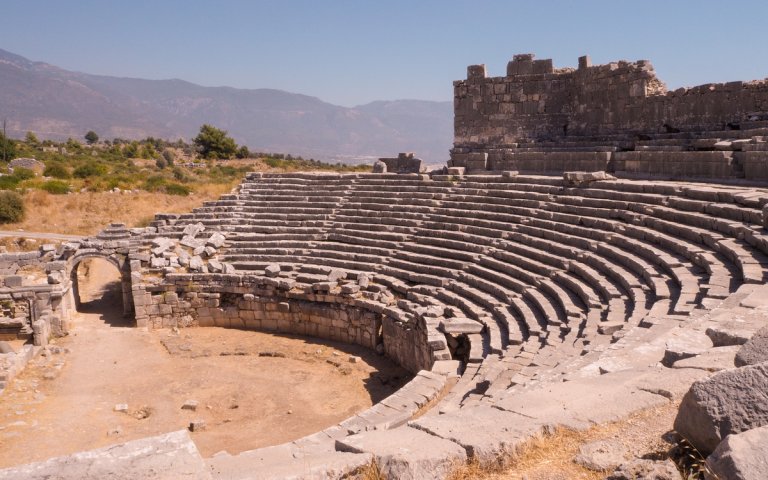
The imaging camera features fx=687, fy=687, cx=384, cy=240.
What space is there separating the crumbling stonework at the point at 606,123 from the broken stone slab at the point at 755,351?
32.4ft

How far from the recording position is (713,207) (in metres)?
12.0

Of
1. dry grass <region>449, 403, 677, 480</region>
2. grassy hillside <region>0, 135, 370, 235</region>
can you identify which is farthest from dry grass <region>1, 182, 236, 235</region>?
dry grass <region>449, 403, 677, 480</region>

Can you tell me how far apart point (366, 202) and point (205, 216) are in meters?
5.12

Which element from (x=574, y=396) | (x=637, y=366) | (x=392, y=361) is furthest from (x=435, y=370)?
(x=574, y=396)

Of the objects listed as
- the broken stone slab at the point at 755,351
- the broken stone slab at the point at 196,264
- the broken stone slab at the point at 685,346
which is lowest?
the broken stone slab at the point at 196,264

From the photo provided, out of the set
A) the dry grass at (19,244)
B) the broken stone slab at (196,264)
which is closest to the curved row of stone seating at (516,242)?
the broken stone slab at (196,264)

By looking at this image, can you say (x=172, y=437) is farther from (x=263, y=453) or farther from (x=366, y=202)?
(x=366, y=202)

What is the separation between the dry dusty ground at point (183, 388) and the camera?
39.5ft

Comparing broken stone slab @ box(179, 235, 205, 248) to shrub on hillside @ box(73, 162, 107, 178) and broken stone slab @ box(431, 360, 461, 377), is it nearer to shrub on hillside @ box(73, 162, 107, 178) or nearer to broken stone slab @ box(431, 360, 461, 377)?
broken stone slab @ box(431, 360, 461, 377)

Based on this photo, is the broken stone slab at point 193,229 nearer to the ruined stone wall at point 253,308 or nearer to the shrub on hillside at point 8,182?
the ruined stone wall at point 253,308

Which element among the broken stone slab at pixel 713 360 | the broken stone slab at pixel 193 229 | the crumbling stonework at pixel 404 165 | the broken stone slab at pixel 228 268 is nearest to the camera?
the broken stone slab at pixel 713 360

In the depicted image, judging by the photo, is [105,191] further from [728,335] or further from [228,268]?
[728,335]

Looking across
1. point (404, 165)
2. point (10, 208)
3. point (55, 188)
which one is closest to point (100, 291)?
point (10, 208)

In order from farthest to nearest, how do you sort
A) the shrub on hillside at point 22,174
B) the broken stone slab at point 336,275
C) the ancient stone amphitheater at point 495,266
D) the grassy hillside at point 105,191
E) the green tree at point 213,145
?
1. the green tree at point 213,145
2. the shrub on hillside at point 22,174
3. the grassy hillside at point 105,191
4. the broken stone slab at point 336,275
5. the ancient stone amphitheater at point 495,266
